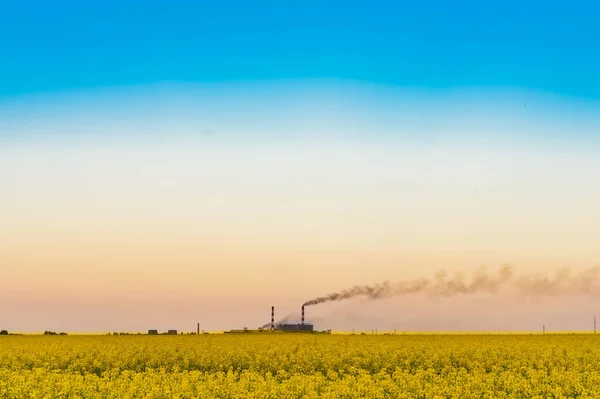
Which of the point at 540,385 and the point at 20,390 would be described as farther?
the point at 540,385

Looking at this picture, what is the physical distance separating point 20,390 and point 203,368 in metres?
21.7

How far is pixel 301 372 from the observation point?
155ft

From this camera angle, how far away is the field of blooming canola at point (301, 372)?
29.2 m

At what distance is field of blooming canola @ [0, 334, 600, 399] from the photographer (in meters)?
29.2

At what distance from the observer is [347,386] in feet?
97.6

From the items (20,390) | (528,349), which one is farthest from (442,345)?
(20,390)

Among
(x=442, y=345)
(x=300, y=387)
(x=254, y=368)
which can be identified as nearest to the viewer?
(x=300, y=387)

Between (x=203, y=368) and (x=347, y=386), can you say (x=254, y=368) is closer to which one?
(x=203, y=368)

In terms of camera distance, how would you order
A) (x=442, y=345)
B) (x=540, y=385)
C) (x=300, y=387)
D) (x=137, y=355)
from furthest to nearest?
(x=442, y=345), (x=137, y=355), (x=540, y=385), (x=300, y=387)

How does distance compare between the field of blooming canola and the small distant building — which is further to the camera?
the small distant building

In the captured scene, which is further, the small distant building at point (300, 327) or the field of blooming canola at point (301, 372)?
the small distant building at point (300, 327)

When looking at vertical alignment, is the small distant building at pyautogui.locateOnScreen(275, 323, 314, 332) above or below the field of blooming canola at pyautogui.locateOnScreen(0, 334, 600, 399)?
below

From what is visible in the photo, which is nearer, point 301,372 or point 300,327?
point 301,372

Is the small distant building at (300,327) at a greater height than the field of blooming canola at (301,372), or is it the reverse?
the field of blooming canola at (301,372)
